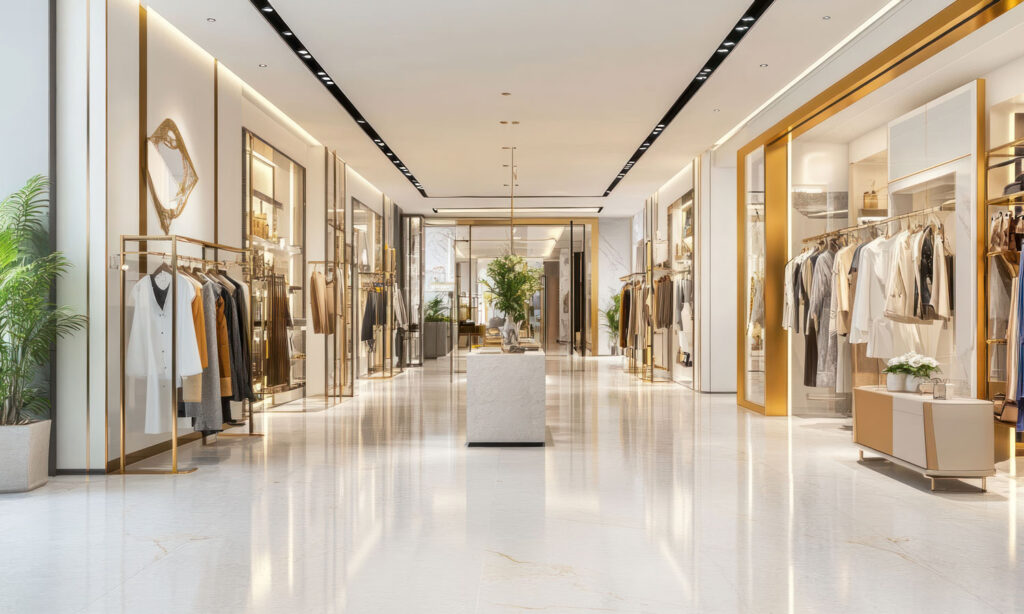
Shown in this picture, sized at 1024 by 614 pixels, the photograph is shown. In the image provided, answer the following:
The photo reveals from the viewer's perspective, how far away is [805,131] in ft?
25.9

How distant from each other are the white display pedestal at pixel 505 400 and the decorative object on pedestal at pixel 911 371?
8.96ft

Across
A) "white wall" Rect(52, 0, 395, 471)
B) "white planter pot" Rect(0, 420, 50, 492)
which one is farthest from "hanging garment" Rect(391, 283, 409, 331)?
"white planter pot" Rect(0, 420, 50, 492)

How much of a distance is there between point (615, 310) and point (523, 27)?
41.2ft

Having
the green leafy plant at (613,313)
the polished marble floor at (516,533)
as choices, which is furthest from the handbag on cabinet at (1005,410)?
the green leafy plant at (613,313)

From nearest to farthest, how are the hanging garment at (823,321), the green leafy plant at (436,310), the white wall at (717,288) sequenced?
the hanging garment at (823,321)
the white wall at (717,288)
the green leafy plant at (436,310)

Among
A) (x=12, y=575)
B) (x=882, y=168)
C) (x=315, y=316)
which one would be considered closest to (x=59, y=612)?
(x=12, y=575)

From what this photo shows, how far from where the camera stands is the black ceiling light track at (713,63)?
18.2 feet

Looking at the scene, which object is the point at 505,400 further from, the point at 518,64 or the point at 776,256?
the point at 776,256

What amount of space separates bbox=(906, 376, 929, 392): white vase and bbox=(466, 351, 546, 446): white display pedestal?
2814 mm

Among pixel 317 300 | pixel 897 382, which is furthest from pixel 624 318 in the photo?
Answer: pixel 897 382

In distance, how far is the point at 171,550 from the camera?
3.62 meters

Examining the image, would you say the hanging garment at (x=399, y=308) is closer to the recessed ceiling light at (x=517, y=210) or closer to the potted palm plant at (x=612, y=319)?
the recessed ceiling light at (x=517, y=210)

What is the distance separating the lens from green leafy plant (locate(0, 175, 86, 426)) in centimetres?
491

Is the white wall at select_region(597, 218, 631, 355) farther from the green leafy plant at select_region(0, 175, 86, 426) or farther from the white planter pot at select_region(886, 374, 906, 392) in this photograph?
the green leafy plant at select_region(0, 175, 86, 426)
